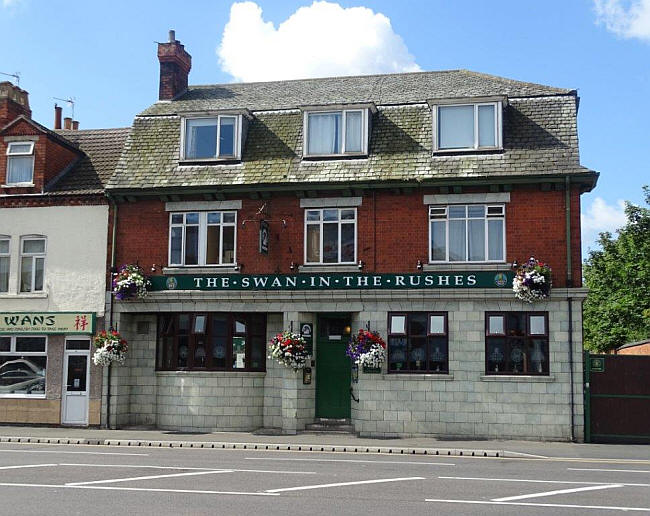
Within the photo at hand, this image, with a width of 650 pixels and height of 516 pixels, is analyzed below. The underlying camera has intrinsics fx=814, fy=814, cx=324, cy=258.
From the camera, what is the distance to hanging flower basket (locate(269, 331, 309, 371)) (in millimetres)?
22031

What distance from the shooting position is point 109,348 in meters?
23.0

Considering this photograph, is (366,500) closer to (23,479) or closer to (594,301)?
(23,479)

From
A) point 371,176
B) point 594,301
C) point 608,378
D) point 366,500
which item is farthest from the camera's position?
point 594,301

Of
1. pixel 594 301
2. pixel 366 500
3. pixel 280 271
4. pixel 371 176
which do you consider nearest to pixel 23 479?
pixel 366 500

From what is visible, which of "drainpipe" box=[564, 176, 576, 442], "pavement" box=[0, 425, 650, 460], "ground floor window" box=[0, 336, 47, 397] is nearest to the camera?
"pavement" box=[0, 425, 650, 460]

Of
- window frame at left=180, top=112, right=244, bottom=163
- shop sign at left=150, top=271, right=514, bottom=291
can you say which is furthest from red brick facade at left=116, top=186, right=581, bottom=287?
window frame at left=180, top=112, right=244, bottom=163

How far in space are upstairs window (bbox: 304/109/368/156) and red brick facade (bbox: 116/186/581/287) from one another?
164 centimetres

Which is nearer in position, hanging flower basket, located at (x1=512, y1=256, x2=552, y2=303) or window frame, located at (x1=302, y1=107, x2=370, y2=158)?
hanging flower basket, located at (x1=512, y1=256, x2=552, y2=303)

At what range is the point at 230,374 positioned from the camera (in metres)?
23.1

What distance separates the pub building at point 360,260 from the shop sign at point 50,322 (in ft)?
3.43

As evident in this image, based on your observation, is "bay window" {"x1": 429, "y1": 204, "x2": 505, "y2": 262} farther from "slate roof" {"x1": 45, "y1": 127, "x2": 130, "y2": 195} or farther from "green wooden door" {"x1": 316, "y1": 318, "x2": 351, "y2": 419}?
"slate roof" {"x1": 45, "y1": 127, "x2": 130, "y2": 195}

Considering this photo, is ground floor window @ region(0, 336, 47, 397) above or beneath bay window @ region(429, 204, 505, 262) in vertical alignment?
beneath

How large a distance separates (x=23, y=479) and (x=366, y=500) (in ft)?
19.4

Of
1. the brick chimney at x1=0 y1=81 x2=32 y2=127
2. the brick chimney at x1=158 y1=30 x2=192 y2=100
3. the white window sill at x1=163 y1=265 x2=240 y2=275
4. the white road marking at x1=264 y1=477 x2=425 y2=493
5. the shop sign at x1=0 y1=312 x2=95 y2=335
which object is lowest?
the white road marking at x1=264 y1=477 x2=425 y2=493
